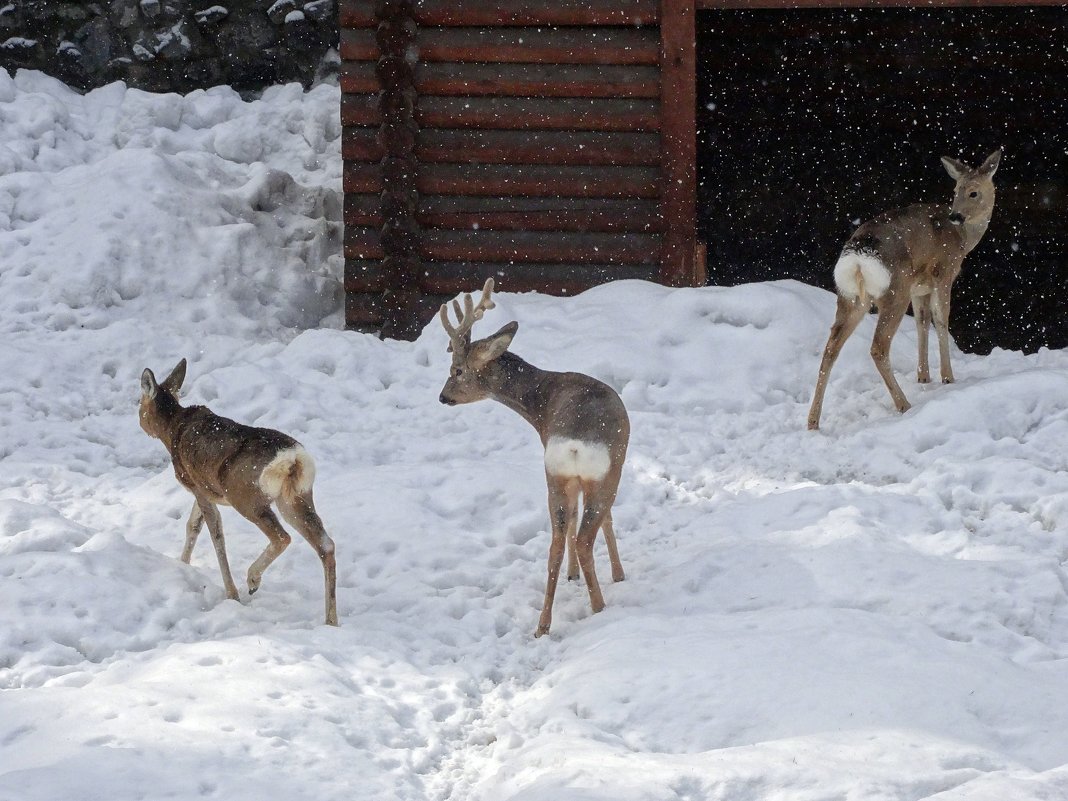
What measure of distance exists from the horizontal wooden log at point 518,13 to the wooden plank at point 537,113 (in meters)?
0.63

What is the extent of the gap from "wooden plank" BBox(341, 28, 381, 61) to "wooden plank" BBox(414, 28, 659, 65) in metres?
0.03

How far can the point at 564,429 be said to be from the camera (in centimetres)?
600

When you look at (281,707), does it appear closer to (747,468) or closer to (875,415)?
(747,468)

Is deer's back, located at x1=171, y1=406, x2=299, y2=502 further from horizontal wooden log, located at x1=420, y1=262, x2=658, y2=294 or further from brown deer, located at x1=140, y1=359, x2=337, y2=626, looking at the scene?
horizontal wooden log, located at x1=420, y1=262, x2=658, y2=294

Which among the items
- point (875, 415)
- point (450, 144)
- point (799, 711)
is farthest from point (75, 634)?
point (450, 144)

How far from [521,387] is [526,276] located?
3949mm

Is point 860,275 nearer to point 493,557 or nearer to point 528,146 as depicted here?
point 493,557

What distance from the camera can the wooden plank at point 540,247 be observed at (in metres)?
10.3

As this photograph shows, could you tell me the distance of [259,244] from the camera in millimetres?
11203

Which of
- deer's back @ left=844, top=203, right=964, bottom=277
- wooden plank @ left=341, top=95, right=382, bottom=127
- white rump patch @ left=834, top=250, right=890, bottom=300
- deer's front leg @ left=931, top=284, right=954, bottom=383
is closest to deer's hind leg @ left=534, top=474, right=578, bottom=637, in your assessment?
white rump patch @ left=834, top=250, right=890, bottom=300

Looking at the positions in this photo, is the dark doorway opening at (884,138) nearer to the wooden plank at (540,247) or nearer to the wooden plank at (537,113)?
the wooden plank at (537,113)

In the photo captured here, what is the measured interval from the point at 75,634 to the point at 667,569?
9.60ft

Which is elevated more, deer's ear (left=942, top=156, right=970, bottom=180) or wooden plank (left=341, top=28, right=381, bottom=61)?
wooden plank (left=341, top=28, right=381, bottom=61)

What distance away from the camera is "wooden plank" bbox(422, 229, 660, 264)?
10.3 meters
